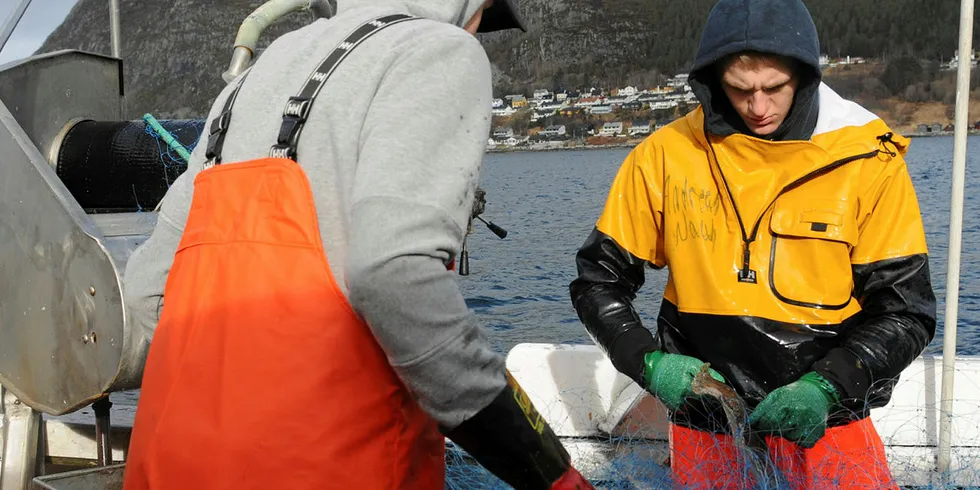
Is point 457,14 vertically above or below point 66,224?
above

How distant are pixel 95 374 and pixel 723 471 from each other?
2.01m

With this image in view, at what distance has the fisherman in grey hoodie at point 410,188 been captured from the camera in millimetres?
1330

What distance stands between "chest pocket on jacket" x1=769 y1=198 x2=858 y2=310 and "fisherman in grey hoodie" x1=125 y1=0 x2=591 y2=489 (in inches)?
45.7

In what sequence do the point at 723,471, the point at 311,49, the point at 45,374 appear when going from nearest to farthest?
the point at 311,49, the point at 723,471, the point at 45,374

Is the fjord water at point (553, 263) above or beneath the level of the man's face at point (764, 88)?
beneath

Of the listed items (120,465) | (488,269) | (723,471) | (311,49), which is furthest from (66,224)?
(488,269)

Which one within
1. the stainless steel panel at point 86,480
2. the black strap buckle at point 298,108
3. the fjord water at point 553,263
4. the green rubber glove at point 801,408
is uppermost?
the black strap buckle at point 298,108

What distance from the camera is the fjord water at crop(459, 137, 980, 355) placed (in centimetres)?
1612

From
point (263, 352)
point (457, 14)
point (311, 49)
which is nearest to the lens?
point (263, 352)

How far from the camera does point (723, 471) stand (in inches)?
106

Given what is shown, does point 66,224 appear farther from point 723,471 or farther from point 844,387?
point 844,387

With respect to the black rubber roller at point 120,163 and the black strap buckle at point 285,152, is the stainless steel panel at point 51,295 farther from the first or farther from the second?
the black strap buckle at point 285,152

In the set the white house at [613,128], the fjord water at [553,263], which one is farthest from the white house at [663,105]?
the fjord water at [553,263]

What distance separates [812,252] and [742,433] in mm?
558
